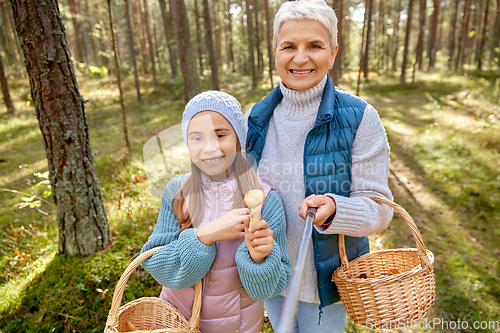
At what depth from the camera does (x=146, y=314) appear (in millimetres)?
1661

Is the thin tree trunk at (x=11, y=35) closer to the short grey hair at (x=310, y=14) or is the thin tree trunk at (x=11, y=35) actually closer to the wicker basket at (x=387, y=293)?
A: the short grey hair at (x=310, y=14)

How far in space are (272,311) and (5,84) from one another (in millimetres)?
13210

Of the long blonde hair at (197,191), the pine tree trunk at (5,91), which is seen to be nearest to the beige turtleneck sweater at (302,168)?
the long blonde hair at (197,191)

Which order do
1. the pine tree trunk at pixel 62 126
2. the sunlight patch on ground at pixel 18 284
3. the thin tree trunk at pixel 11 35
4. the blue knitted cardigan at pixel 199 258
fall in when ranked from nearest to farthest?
the blue knitted cardigan at pixel 199 258
the pine tree trunk at pixel 62 126
the sunlight patch on ground at pixel 18 284
the thin tree trunk at pixel 11 35

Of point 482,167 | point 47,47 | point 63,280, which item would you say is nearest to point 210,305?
point 63,280

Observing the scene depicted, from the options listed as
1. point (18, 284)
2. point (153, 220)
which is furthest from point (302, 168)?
point (18, 284)

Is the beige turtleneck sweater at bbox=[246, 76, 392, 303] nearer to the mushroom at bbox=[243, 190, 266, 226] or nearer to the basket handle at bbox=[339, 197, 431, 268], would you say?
the basket handle at bbox=[339, 197, 431, 268]

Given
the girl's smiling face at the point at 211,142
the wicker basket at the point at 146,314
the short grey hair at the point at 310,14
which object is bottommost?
the wicker basket at the point at 146,314

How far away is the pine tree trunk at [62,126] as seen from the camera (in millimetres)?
2717

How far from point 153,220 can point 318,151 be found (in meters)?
3.27

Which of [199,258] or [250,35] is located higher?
[250,35]

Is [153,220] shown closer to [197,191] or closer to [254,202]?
[197,191]

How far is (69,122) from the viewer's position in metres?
2.94

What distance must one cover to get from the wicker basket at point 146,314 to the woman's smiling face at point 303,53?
47.0 inches
